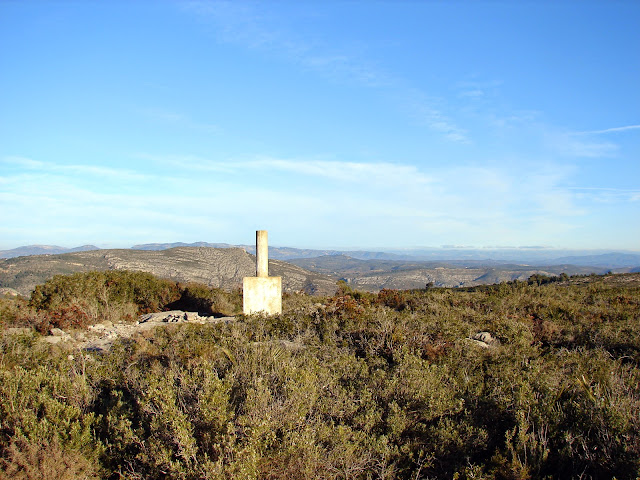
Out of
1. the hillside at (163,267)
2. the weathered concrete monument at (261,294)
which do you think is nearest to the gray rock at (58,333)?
the weathered concrete monument at (261,294)

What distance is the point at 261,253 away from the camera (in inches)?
512

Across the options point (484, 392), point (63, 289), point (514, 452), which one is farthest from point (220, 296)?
point (514, 452)

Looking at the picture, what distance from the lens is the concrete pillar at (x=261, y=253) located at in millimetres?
12921

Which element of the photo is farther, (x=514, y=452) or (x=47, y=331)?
(x=47, y=331)

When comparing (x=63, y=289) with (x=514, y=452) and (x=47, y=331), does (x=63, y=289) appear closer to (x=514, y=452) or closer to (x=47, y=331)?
(x=47, y=331)

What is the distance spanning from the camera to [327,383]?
5.40 meters

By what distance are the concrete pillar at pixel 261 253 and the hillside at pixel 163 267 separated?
20.3 m

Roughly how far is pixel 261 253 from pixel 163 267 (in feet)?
94.7

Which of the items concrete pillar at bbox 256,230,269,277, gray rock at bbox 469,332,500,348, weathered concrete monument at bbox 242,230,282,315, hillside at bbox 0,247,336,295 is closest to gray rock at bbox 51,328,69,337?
weathered concrete monument at bbox 242,230,282,315

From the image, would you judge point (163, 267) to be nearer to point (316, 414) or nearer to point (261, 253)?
point (261, 253)

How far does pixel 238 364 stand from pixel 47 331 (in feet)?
27.6

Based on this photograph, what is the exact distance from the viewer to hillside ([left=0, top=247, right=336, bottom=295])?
34906mm

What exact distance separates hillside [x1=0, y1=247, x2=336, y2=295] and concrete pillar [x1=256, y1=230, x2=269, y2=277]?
20.3 m

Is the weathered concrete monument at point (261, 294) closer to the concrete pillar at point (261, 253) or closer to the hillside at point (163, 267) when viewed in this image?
the concrete pillar at point (261, 253)
